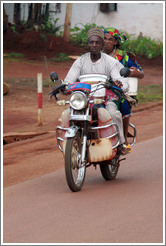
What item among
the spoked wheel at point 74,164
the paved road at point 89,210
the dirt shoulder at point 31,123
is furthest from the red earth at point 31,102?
the spoked wheel at point 74,164

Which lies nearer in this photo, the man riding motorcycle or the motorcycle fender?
the motorcycle fender

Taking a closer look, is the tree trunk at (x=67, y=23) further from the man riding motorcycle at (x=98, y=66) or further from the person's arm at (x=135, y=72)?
the man riding motorcycle at (x=98, y=66)

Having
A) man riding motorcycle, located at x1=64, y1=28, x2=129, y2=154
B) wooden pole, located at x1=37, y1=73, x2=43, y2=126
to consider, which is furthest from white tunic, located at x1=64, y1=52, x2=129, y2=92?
wooden pole, located at x1=37, y1=73, x2=43, y2=126

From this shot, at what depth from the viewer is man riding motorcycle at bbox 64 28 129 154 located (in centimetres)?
730

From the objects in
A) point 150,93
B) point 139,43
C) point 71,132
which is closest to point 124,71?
point 71,132

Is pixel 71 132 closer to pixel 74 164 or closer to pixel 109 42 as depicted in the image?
pixel 74 164

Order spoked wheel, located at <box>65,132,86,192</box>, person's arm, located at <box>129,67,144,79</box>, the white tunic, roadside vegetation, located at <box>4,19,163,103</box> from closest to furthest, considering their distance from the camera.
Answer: spoked wheel, located at <box>65,132,86,192</box>
the white tunic
person's arm, located at <box>129,67,144,79</box>
roadside vegetation, located at <box>4,19,163,103</box>

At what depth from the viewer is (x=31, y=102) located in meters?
17.1

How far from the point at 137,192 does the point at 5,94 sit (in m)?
11.2

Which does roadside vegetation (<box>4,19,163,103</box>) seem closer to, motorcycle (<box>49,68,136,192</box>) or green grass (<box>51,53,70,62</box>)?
green grass (<box>51,53,70,62</box>)

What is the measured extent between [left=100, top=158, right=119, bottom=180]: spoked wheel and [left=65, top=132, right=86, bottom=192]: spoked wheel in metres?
0.61

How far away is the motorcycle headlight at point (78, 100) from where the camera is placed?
6.81m

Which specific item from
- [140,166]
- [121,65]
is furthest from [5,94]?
[121,65]

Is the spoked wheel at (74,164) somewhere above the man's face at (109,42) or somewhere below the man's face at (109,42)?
below
